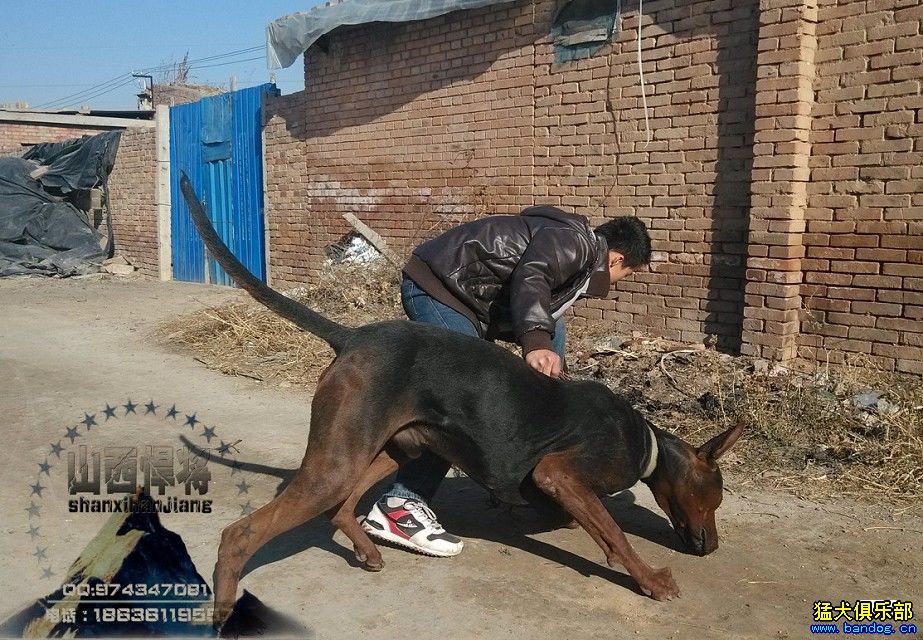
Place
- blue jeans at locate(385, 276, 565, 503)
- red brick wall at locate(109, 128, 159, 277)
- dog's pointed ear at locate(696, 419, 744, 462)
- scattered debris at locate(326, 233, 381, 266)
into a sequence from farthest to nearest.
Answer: red brick wall at locate(109, 128, 159, 277) < scattered debris at locate(326, 233, 381, 266) < blue jeans at locate(385, 276, 565, 503) < dog's pointed ear at locate(696, 419, 744, 462)

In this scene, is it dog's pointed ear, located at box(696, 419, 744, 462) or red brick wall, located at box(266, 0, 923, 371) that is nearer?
dog's pointed ear, located at box(696, 419, 744, 462)

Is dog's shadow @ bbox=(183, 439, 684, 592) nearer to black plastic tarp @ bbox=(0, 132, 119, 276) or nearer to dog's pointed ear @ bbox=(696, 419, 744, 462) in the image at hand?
dog's pointed ear @ bbox=(696, 419, 744, 462)

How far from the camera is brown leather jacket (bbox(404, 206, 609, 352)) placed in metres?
3.64

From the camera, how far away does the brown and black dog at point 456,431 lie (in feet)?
9.96

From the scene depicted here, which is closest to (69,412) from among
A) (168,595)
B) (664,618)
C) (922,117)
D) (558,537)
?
(168,595)

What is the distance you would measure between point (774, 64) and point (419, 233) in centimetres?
446

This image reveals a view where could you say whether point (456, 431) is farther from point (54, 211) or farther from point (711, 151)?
point (54, 211)

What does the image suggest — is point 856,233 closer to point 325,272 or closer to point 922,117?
point 922,117

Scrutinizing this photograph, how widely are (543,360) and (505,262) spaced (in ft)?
1.81

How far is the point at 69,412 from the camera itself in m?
5.67

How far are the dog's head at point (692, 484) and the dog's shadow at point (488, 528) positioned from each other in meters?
0.22

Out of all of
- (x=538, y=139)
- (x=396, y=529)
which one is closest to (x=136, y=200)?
(x=538, y=139)

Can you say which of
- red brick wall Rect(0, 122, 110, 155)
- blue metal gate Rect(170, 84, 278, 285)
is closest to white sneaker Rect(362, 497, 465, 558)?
blue metal gate Rect(170, 84, 278, 285)

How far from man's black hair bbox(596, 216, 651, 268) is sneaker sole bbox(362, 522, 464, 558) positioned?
62.6 inches
